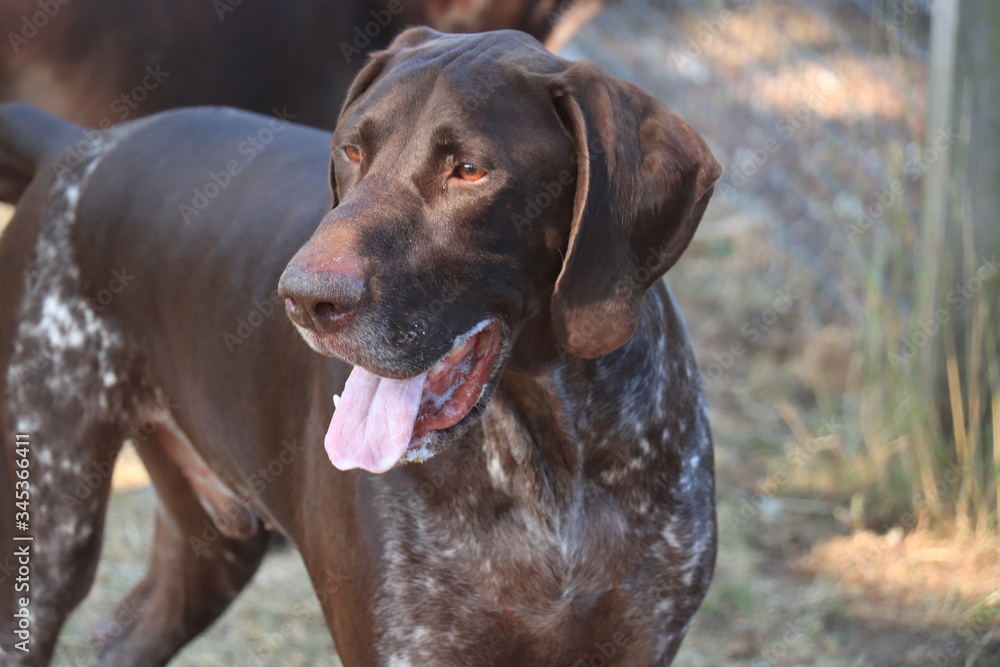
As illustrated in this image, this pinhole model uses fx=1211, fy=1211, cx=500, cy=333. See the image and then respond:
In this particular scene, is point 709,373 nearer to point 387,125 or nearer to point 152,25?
point 152,25

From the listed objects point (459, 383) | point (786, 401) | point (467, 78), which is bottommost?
point (786, 401)

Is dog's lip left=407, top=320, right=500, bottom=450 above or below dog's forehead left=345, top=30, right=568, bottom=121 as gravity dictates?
below

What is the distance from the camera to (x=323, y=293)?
2.08 m

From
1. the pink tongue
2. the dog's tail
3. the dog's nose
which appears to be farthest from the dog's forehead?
the dog's tail

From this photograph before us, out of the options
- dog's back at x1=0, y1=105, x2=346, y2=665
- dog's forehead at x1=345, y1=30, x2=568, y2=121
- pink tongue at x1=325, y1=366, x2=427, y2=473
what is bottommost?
dog's back at x1=0, y1=105, x2=346, y2=665

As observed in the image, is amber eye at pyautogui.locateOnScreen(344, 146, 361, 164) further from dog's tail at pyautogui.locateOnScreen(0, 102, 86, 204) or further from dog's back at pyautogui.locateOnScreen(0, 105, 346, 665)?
dog's tail at pyautogui.locateOnScreen(0, 102, 86, 204)

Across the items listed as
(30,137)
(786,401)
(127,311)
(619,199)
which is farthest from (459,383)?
(786,401)

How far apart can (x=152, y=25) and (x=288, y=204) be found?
175cm

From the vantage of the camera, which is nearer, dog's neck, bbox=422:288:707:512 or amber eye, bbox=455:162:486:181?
amber eye, bbox=455:162:486:181

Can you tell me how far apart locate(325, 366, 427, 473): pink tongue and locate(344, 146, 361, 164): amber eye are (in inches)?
16.8

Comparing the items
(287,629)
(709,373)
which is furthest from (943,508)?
(287,629)

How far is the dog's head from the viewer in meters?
2.20

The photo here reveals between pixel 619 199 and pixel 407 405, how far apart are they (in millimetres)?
565

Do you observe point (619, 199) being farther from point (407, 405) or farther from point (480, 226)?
point (407, 405)
